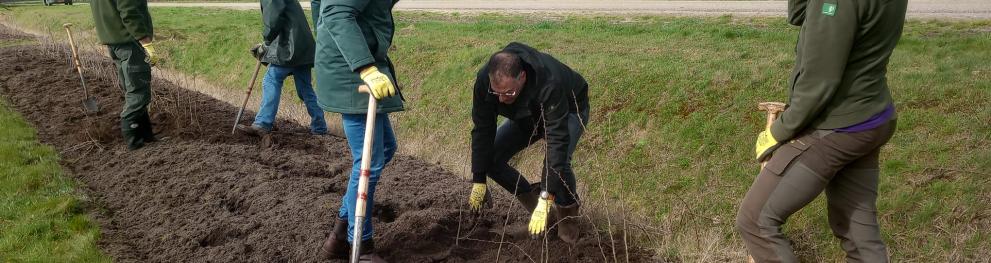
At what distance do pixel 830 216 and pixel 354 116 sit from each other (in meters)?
2.17

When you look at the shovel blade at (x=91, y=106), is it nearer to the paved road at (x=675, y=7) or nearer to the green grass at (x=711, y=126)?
the green grass at (x=711, y=126)

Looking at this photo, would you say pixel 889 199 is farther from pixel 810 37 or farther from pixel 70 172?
pixel 70 172

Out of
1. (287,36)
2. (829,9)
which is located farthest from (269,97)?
(829,9)

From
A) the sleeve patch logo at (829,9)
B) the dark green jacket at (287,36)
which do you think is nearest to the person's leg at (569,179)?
the sleeve patch logo at (829,9)

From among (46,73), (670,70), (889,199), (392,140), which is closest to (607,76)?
(670,70)

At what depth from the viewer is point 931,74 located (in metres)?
5.86

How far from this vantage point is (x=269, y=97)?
6.62 metres

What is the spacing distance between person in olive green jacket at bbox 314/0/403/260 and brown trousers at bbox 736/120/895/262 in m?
1.59

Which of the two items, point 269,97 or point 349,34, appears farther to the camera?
point 269,97

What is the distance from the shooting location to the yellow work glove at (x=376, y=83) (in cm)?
312

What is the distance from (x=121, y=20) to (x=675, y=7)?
12691 millimetres

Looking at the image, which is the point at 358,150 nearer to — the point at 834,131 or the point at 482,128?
the point at 482,128

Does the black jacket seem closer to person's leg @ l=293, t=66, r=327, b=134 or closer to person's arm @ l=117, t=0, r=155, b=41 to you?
person's leg @ l=293, t=66, r=327, b=134

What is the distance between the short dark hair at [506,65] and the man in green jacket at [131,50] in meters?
3.95
